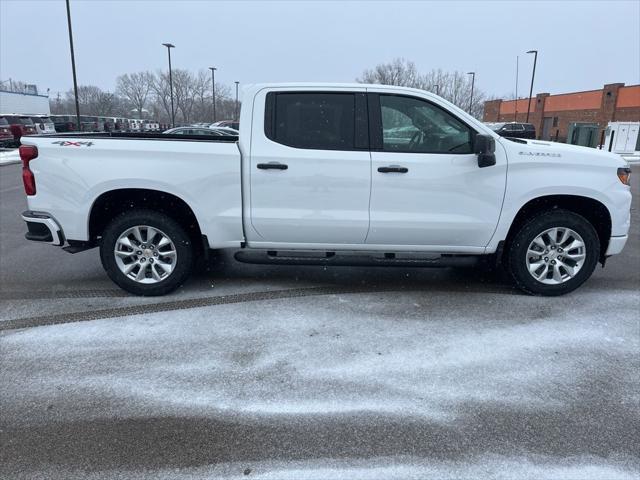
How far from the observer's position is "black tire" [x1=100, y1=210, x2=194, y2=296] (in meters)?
4.65

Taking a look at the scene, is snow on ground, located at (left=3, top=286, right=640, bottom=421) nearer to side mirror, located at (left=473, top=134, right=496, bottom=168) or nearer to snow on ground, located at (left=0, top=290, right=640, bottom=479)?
snow on ground, located at (left=0, top=290, right=640, bottom=479)

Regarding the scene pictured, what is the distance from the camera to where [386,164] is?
4516mm

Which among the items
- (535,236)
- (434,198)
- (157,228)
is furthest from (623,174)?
(157,228)

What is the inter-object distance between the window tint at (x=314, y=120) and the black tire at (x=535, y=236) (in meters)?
1.87

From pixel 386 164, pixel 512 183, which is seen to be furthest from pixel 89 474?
pixel 512 183

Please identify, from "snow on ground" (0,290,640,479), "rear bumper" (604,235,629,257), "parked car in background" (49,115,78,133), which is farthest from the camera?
"parked car in background" (49,115,78,133)

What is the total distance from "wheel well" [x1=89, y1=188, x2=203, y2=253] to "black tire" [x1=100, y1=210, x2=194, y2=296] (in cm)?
10

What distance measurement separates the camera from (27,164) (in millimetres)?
4500

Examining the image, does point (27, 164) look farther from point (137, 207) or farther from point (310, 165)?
point (310, 165)

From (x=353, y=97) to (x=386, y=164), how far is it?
2.33 ft

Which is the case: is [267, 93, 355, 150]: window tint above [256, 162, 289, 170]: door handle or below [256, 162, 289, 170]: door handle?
above

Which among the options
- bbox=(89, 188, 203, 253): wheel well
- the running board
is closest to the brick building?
the running board

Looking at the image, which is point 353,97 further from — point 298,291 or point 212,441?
point 212,441

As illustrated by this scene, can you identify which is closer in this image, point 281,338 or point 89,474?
point 89,474
